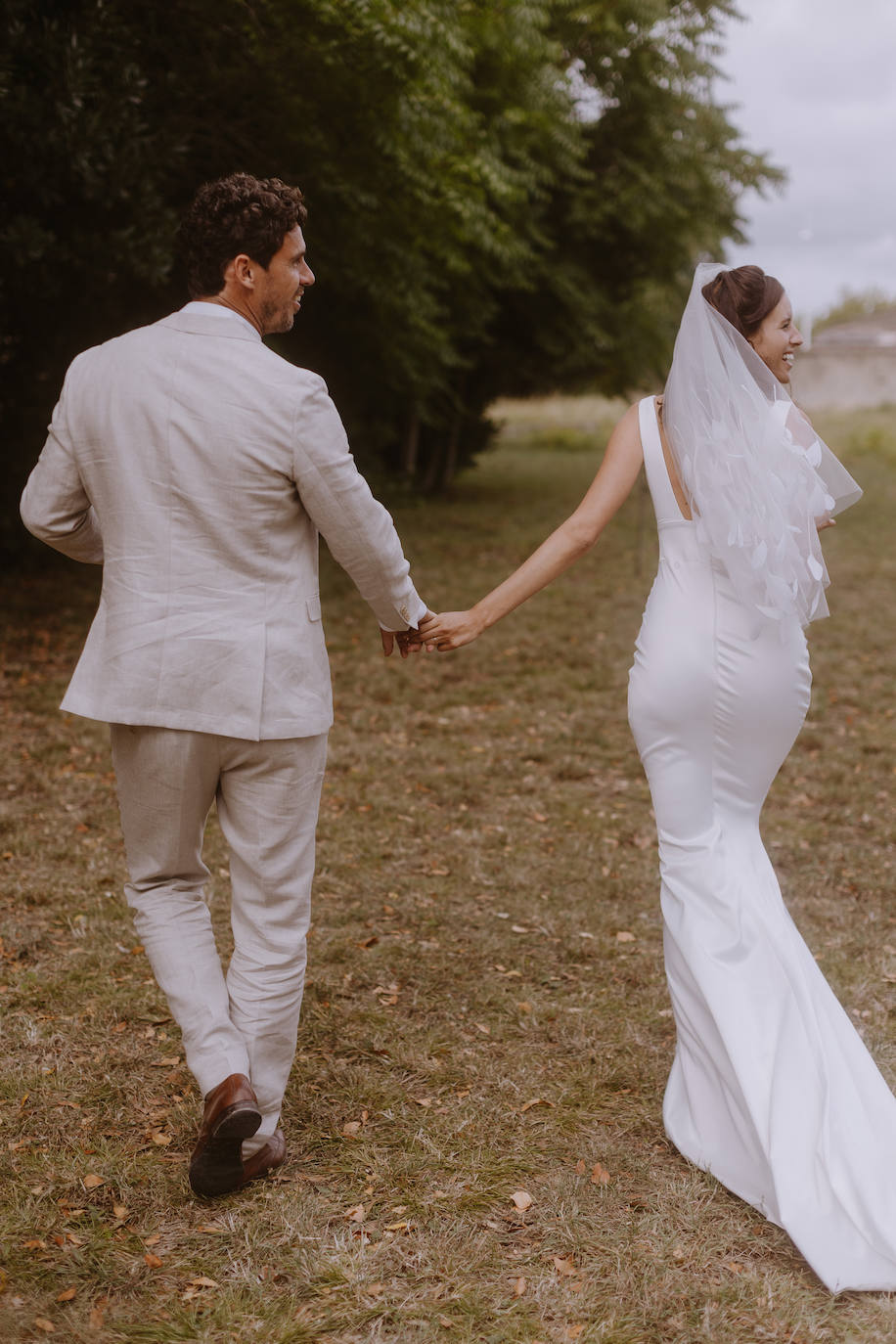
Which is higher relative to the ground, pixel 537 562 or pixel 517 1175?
pixel 537 562

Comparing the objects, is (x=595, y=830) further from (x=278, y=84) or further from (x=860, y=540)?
(x=860, y=540)

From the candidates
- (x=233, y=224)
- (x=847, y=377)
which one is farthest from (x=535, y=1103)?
(x=847, y=377)

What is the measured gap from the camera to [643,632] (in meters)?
3.48

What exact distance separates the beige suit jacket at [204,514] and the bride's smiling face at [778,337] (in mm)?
1237

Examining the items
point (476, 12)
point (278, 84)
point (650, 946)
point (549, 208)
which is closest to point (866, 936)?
point (650, 946)

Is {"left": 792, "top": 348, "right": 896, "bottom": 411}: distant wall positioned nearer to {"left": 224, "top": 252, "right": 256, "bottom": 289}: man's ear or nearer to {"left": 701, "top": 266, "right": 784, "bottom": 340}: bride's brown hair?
{"left": 701, "top": 266, "right": 784, "bottom": 340}: bride's brown hair

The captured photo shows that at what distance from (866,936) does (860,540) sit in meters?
14.0

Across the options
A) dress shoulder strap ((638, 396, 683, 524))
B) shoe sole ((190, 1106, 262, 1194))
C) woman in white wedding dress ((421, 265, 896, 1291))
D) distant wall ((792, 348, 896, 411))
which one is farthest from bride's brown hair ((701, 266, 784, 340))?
distant wall ((792, 348, 896, 411))

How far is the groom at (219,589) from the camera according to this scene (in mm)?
2854

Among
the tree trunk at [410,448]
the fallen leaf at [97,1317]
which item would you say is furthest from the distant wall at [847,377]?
the fallen leaf at [97,1317]

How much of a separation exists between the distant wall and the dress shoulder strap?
159 ft

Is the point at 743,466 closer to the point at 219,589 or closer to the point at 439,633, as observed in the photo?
the point at 439,633

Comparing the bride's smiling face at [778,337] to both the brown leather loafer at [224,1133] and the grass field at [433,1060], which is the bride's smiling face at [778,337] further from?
the brown leather loafer at [224,1133]

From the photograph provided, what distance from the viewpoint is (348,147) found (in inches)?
410
